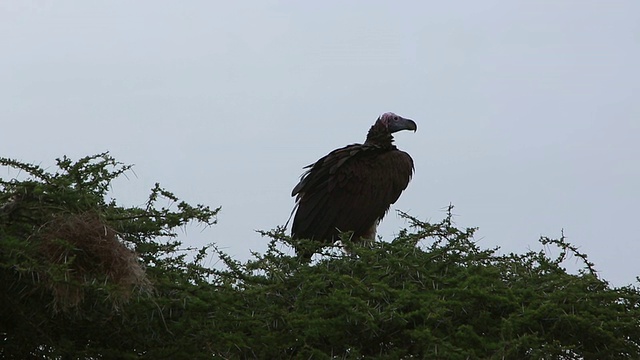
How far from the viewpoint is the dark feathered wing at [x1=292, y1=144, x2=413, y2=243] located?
9000mm

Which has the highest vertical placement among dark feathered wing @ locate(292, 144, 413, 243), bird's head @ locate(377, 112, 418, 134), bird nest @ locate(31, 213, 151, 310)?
bird's head @ locate(377, 112, 418, 134)

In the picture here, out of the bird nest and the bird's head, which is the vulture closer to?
the bird's head

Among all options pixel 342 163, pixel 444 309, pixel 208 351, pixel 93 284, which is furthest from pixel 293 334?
pixel 342 163

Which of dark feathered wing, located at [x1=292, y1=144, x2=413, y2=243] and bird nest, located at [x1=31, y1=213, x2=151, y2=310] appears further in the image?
dark feathered wing, located at [x1=292, y1=144, x2=413, y2=243]

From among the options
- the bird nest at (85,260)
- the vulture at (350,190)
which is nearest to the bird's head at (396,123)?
the vulture at (350,190)

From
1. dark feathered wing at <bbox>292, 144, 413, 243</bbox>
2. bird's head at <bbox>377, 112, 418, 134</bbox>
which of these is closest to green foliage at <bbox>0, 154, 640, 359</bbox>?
dark feathered wing at <bbox>292, 144, 413, 243</bbox>

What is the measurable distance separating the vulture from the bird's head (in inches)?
16.7

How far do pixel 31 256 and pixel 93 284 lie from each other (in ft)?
1.12

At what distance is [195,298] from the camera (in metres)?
5.08

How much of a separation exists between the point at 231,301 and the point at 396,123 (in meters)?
5.12

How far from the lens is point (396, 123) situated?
10.1 m

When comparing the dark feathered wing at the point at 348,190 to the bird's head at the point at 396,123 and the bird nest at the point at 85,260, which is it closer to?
the bird's head at the point at 396,123

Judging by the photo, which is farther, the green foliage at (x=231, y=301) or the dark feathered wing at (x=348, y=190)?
the dark feathered wing at (x=348, y=190)

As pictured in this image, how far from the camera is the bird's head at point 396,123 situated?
33.2 ft
